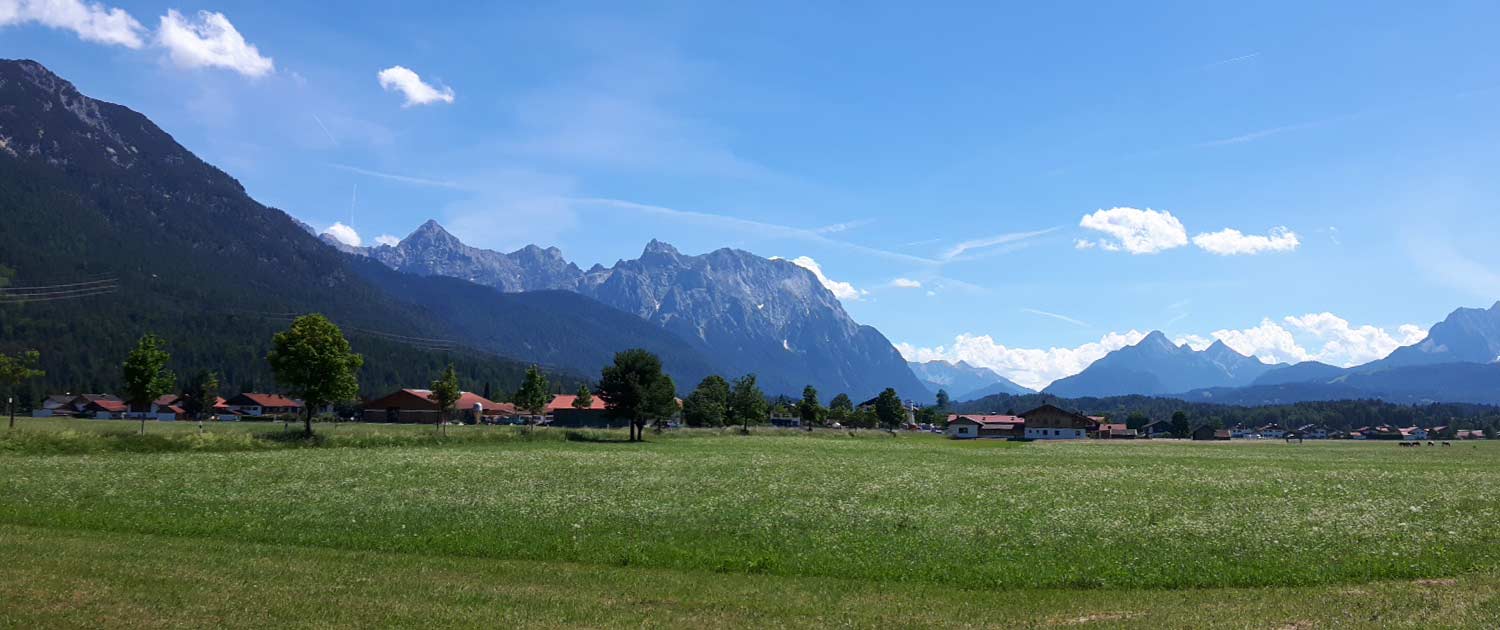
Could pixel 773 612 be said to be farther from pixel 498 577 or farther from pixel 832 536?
pixel 832 536

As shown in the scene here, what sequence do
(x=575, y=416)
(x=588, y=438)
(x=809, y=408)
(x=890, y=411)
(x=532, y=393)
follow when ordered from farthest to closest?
1. (x=890, y=411)
2. (x=575, y=416)
3. (x=809, y=408)
4. (x=532, y=393)
5. (x=588, y=438)

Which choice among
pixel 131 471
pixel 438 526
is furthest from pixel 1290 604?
pixel 131 471

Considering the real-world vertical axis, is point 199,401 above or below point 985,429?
above

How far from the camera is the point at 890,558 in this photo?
73.6 ft

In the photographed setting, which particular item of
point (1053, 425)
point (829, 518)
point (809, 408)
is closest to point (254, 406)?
point (809, 408)

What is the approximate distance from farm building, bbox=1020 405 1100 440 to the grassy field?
437ft

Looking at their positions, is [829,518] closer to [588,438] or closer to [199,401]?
[588,438]

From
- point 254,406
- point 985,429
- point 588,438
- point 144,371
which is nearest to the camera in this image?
point 144,371

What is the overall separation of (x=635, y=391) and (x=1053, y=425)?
346 feet

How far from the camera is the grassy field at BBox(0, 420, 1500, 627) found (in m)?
16.7

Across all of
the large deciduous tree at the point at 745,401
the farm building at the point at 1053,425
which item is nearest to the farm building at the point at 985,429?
the farm building at the point at 1053,425

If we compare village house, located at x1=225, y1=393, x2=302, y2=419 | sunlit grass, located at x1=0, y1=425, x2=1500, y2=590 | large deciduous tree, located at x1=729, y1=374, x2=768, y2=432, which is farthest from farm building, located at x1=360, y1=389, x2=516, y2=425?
sunlit grass, located at x1=0, y1=425, x2=1500, y2=590

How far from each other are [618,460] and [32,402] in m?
185

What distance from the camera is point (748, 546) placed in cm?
2397
